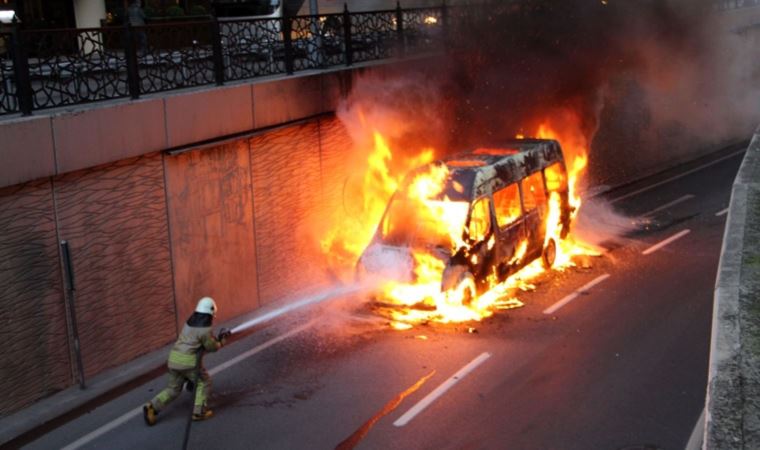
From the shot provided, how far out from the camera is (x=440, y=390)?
9.54m

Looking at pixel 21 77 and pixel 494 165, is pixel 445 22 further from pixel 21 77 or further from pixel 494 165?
pixel 21 77

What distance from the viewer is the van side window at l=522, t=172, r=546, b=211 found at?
13492 millimetres

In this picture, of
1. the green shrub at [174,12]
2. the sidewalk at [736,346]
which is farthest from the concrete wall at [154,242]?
the sidewalk at [736,346]

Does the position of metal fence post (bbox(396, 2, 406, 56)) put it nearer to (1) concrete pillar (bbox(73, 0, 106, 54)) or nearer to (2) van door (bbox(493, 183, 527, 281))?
(2) van door (bbox(493, 183, 527, 281))

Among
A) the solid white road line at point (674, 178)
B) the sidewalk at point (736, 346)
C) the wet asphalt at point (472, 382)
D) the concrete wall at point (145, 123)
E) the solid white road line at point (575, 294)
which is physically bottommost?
the solid white road line at point (674, 178)

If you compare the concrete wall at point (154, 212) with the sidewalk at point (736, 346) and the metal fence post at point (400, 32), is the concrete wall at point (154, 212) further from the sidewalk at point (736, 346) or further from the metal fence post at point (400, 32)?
the sidewalk at point (736, 346)

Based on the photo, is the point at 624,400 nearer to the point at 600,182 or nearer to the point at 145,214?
the point at 145,214

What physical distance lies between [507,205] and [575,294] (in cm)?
169

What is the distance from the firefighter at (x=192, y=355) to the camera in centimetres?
867

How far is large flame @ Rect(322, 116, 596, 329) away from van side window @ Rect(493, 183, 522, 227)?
18.1 inches

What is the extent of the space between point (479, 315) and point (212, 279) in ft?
12.3

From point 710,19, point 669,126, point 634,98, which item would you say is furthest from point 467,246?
point 710,19

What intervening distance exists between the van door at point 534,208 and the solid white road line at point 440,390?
338cm

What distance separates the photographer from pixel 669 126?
1016 inches
